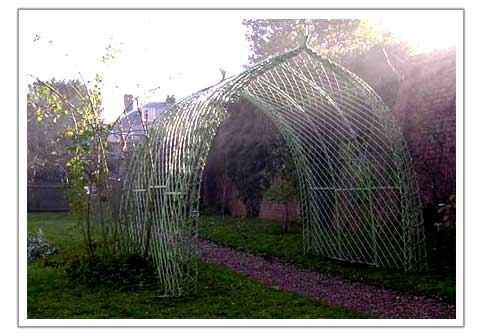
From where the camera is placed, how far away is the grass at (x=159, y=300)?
19.6 feet

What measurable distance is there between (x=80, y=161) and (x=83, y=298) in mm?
1845

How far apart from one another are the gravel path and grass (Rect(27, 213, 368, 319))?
257 mm

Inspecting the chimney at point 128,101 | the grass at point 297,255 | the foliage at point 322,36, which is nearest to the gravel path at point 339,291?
the grass at point 297,255

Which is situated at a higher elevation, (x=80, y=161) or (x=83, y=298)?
(x=80, y=161)

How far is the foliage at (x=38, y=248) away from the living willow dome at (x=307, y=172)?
6.22 feet

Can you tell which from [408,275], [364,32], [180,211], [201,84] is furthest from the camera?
[364,32]

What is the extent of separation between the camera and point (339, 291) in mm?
6988

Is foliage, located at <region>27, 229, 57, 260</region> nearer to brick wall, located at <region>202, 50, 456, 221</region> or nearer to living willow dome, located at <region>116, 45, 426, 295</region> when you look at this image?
living willow dome, located at <region>116, 45, 426, 295</region>

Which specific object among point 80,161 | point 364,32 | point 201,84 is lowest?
point 80,161

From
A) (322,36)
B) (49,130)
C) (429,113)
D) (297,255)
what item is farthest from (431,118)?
(49,130)

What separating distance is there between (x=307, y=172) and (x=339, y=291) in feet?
8.69
